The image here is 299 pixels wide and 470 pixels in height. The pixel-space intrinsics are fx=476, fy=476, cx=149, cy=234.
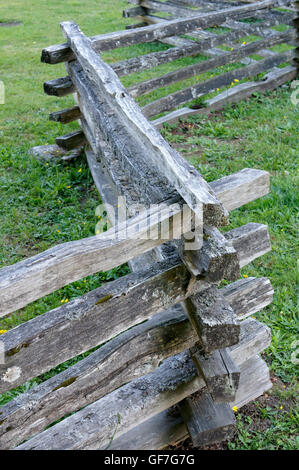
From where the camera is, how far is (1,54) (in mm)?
9070

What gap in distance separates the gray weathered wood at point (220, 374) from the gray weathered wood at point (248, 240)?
0.54m

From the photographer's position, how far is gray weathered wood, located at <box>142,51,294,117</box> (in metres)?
5.72

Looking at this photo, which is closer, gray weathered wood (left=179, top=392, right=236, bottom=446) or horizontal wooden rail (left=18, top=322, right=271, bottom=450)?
horizontal wooden rail (left=18, top=322, right=271, bottom=450)

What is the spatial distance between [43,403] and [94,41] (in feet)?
12.5

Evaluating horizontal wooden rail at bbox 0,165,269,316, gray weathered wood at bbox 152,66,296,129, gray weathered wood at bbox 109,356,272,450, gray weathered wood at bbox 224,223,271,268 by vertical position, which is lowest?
gray weathered wood at bbox 109,356,272,450

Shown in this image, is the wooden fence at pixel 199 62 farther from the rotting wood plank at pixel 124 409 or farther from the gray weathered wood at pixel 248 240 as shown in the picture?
the rotting wood plank at pixel 124 409

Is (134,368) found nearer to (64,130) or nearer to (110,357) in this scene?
(110,357)

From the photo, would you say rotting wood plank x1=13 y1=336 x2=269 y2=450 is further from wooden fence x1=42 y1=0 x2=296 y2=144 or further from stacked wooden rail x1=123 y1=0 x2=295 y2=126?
stacked wooden rail x1=123 y1=0 x2=295 y2=126

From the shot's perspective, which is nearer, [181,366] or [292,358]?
[181,366]

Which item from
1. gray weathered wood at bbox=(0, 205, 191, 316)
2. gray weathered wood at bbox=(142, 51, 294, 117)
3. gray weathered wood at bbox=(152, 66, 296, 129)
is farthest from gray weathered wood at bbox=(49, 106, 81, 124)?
gray weathered wood at bbox=(0, 205, 191, 316)

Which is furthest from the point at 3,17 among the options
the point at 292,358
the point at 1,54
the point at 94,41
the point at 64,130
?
the point at 292,358

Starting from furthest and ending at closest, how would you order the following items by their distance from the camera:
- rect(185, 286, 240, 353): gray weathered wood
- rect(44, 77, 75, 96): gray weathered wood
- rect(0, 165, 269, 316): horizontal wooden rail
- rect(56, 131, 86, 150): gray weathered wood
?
rect(56, 131, 86, 150): gray weathered wood
rect(44, 77, 75, 96): gray weathered wood
rect(185, 286, 240, 353): gray weathered wood
rect(0, 165, 269, 316): horizontal wooden rail

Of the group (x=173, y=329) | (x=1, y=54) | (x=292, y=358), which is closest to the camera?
(x=173, y=329)

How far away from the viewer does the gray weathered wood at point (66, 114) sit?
5055mm
